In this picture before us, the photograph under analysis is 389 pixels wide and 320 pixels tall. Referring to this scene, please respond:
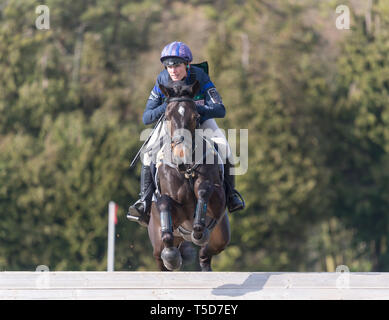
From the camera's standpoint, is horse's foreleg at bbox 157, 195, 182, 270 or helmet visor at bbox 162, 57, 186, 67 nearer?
horse's foreleg at bbox 157, 195, 182, 270

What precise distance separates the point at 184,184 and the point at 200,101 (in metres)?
1.03

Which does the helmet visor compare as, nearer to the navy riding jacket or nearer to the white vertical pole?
the navy riding jacket

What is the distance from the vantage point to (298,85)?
2994 cm

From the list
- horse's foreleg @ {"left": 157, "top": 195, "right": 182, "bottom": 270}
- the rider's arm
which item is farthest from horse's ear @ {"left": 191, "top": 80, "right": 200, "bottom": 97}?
horse's foreleg @ {"left": 157, "top": 195, "right": 182, "bottom": 270}

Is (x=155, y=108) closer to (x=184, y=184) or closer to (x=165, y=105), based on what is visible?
(x=165, y=105)

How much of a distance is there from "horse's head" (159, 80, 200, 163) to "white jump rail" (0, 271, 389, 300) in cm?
122

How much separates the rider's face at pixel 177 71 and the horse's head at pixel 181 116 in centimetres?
35

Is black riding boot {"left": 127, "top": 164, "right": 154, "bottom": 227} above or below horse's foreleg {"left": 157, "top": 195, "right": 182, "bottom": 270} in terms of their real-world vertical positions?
above

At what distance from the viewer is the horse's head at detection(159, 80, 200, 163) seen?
26.4ft

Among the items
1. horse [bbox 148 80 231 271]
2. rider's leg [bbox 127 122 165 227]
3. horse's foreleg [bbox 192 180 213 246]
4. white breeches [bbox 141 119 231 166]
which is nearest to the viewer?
horse [bbox 148 80 231 271]

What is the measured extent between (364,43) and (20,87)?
13.3m

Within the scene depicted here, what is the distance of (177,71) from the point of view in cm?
881

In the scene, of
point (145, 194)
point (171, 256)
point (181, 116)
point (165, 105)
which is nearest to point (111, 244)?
point (145, 194)

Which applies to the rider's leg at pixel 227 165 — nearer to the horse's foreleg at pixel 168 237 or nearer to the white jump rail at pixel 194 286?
the horse's foreleg at pixel 168 237
